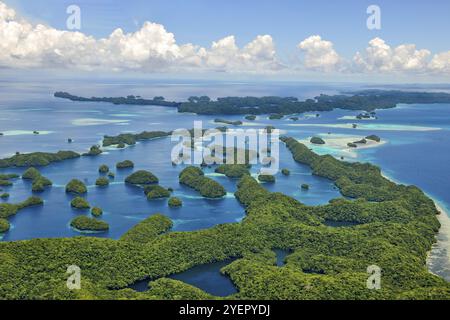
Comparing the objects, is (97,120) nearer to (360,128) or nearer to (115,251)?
(360,128)

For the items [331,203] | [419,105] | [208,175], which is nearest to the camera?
[331,203]

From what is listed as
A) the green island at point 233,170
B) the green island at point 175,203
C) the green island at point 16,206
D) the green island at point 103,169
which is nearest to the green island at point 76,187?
the green island at point 16,206

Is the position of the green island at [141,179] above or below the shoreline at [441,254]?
above

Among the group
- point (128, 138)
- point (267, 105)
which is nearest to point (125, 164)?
point (128, 138)

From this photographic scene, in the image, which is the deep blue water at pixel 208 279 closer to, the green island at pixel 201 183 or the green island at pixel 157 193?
the green island at pixel 201 183
